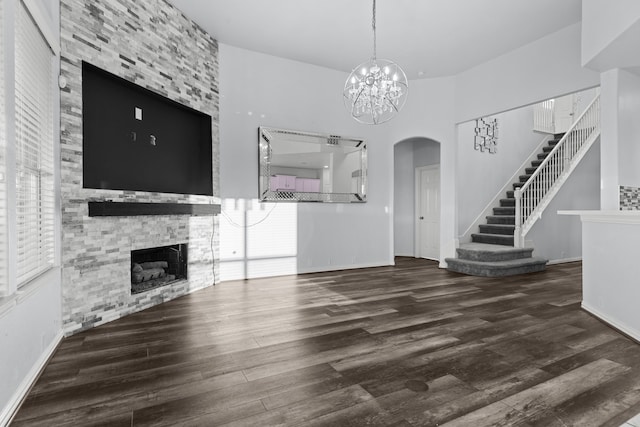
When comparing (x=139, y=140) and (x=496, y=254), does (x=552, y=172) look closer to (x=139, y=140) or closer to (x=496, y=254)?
(x=496, y=254)

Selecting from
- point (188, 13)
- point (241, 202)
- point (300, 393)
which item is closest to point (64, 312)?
point (300, 393)

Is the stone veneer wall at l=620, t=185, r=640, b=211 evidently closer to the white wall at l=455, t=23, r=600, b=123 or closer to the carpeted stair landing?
the white wall at l=455, t=23, r=600, b=123

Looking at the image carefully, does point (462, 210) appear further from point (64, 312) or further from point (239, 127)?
point (64, 312)

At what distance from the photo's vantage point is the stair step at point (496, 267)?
5.86 m

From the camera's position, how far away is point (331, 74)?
6.39 metres

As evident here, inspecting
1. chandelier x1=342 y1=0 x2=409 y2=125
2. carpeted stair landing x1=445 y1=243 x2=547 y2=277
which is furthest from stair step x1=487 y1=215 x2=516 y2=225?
chandelier x1=342 y1=0 x2=409 y2=125

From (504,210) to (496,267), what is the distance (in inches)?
100

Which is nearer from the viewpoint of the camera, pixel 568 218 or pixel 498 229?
pixel 498 229

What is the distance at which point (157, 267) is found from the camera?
14.8ft

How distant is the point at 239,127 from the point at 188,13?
5.28 feet

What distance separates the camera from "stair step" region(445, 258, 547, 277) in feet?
19.2

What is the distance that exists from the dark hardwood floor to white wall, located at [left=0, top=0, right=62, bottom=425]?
10 cm

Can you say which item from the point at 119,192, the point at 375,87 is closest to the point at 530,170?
the point at 375,87

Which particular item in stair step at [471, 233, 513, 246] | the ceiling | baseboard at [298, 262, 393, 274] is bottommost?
baseboard at [298, 262, 393, 274]
